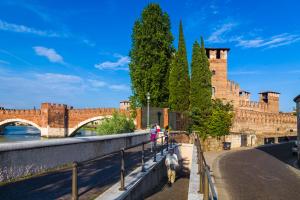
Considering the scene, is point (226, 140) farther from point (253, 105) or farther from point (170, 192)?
point (253, 105)

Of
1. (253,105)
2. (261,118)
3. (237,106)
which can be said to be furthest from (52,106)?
(253,105)

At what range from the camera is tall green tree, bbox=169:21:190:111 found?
3547 centimetres

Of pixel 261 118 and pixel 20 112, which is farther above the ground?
pixel 20 112

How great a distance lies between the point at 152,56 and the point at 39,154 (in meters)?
27.4

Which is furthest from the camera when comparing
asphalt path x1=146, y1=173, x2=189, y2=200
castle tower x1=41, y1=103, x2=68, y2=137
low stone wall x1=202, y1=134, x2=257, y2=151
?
castle tower x1=41, y1=103, x2=68, y2=137

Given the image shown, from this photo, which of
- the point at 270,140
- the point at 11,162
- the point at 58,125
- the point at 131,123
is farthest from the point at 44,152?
the point at 58,125

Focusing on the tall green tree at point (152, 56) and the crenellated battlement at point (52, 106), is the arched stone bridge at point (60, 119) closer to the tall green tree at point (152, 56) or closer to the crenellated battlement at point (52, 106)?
the crenellated battlement at point (52, 106)

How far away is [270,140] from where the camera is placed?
1914 inches

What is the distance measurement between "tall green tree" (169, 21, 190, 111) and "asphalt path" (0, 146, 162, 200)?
26.6 m

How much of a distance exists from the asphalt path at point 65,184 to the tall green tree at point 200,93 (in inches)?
1125

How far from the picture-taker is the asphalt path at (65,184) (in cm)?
646

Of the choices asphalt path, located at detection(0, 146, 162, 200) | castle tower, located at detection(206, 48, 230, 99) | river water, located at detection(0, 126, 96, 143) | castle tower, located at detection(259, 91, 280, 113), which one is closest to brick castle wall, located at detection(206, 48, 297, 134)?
A: castle tower, located at detection(206, 48, 230, 99)

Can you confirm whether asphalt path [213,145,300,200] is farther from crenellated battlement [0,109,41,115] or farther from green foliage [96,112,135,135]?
crenellated battlement [0,109,41,115]

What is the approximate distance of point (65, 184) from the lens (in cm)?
736
